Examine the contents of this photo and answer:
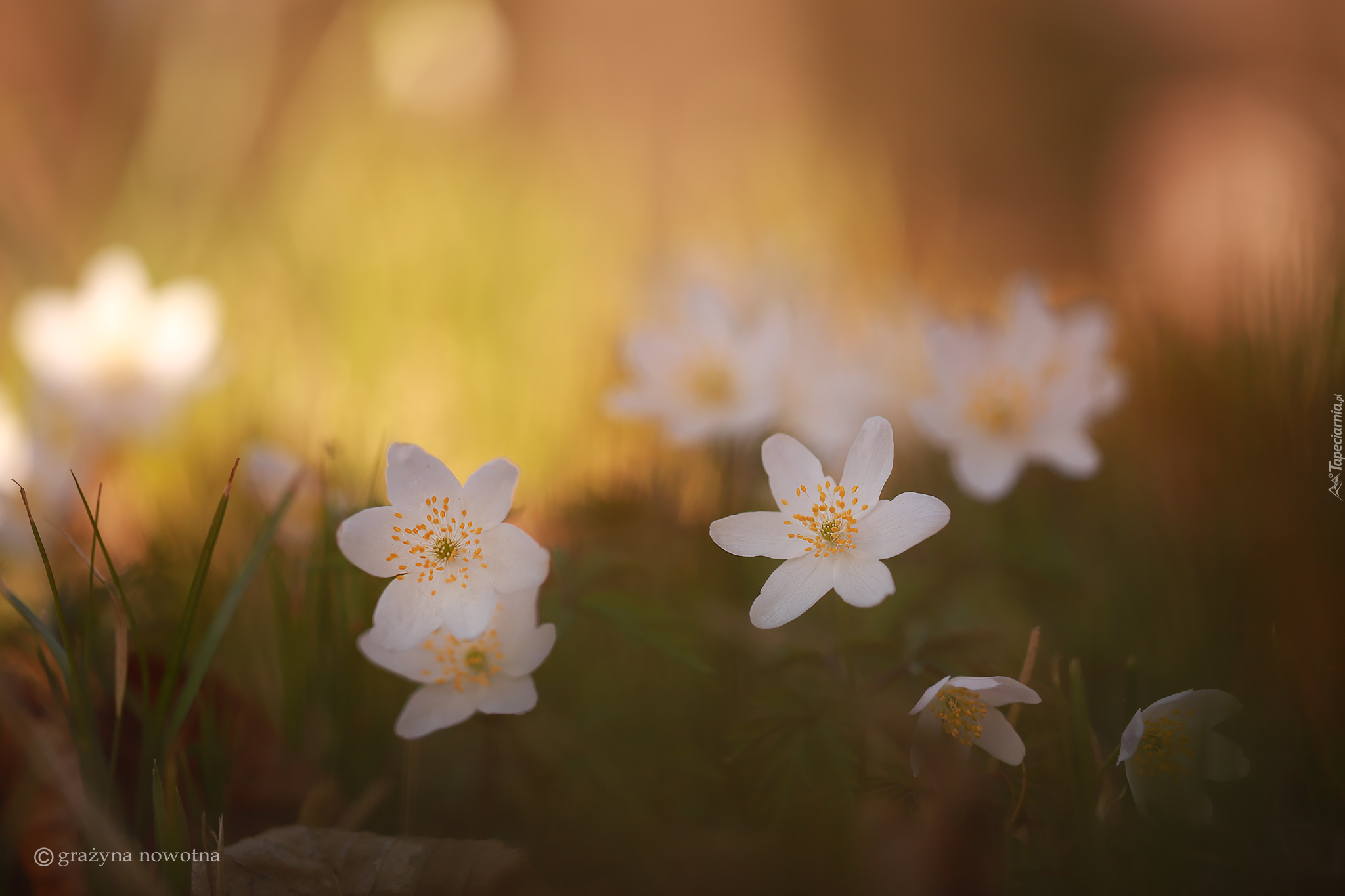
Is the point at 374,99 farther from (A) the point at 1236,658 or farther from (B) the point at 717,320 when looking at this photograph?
(A) the point at 1236,658

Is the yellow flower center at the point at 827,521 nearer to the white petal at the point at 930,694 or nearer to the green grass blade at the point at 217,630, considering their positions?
the white petal at the point at 930,694

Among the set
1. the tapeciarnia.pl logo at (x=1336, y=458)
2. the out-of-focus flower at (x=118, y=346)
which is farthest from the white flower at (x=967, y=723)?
the out-of-focus flower at (x=118, y=346)

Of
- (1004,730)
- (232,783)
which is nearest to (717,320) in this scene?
(1004,730)

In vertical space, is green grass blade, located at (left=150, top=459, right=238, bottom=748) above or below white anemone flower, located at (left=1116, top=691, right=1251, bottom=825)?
above

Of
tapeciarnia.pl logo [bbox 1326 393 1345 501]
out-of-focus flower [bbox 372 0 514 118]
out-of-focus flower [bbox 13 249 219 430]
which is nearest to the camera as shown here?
tapeciarnia.pl logo [bbox 1326 393 1345 501]

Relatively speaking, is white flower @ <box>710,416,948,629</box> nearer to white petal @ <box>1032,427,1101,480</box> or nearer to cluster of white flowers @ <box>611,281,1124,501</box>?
cluster of white flowers @ <box>611,281,1124,501</box>

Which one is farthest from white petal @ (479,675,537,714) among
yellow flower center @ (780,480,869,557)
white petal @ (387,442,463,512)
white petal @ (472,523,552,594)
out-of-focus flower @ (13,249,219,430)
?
out-of-focus flower @ (13,249,219,430)
